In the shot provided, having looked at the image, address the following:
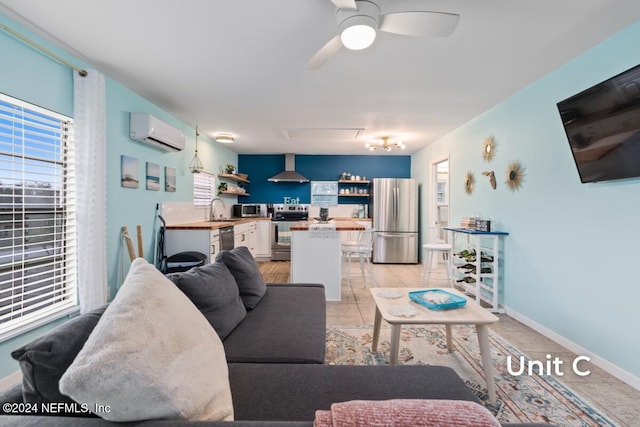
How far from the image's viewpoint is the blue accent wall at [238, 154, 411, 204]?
23.7 ft

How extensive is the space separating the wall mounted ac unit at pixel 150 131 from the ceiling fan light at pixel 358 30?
244cm

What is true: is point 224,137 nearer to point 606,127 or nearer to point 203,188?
point 203,188

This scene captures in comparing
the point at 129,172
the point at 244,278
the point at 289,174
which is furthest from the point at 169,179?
the point at 289,174

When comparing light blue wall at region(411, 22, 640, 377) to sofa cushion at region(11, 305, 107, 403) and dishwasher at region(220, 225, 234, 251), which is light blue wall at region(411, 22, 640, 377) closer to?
sofa cushion at region(11, 305, 107, 403)

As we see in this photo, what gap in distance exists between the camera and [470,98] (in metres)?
3.41

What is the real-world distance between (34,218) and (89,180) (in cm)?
49

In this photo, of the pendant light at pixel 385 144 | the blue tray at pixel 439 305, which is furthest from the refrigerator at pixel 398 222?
the blue tray at pixel 439 305

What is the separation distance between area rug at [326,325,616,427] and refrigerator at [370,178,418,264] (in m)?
3.42

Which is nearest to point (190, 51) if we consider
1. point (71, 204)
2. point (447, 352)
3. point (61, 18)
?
point (61, 18)

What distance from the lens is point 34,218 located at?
7.45ft

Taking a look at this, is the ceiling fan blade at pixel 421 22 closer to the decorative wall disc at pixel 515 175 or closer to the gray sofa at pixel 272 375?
the gray sofa at pixel 272 375

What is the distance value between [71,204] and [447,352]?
3.43 meters

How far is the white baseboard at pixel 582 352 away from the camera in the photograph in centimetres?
205

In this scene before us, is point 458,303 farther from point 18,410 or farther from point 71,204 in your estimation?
point 71,204
